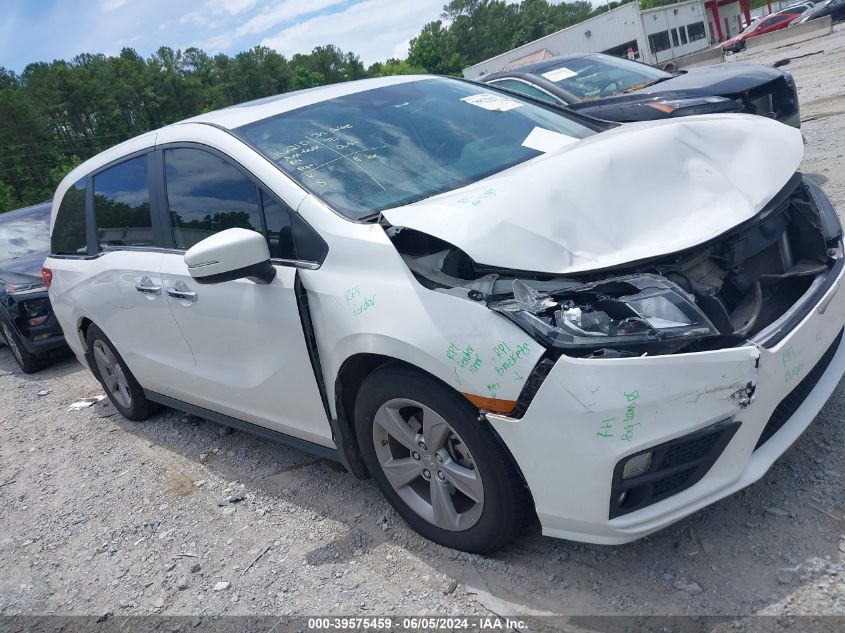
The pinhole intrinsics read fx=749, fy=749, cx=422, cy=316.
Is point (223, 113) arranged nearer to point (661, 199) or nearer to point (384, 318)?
point (384, 318)

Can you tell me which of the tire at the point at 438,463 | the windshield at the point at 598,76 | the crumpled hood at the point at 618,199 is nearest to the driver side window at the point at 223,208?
the crumpled hood at the point at 618,199

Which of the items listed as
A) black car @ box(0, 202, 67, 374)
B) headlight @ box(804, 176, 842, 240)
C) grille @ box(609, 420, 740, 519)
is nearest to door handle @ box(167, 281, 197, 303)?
grille @ box(609, 420, 740, 519)

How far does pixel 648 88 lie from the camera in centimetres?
725

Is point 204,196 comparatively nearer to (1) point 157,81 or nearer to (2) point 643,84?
(2) point 643,84

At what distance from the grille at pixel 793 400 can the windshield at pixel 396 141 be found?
150 cm

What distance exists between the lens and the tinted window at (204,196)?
3.35m

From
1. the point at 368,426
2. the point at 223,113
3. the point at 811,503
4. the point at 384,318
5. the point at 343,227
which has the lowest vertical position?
the point at 811,503

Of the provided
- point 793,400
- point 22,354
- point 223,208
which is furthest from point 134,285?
point 22,354

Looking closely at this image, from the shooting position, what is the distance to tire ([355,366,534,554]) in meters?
2.54

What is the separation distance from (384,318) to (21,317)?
238 inches

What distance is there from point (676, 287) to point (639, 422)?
0.47 metres

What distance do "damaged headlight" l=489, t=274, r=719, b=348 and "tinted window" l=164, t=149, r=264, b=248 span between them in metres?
1.41

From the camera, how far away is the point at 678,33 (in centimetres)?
5228

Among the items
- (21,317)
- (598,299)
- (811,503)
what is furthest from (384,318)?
(21,317)
